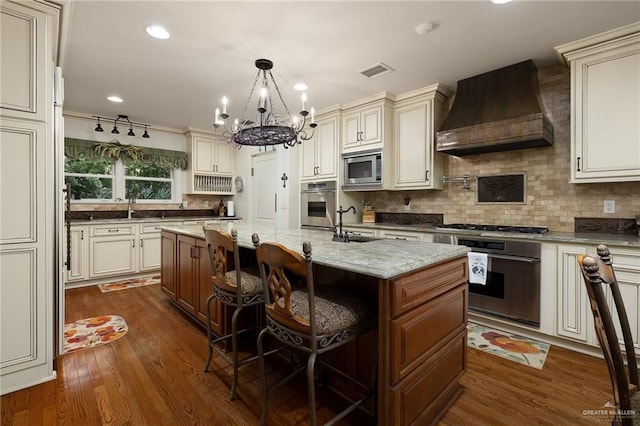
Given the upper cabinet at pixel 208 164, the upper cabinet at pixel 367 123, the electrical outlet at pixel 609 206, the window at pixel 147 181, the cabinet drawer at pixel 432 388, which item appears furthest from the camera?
the upper cabinet at pixel 208 164

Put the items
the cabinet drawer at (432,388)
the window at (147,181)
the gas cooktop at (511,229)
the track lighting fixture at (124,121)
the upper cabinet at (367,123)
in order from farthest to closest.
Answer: the window at (147,181)
the track lighting fixture at (124,121)
the upper cabinet at (367,123)
the gas cooktop at (511,229)
the cabinet drawer at (432,388)

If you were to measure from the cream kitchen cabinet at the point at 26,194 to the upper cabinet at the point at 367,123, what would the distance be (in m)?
3.03

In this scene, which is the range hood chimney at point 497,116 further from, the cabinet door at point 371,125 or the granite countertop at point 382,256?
the granite countertop at point 382,256

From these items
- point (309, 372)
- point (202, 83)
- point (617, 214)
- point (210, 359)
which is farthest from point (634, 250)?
point (202, 83)

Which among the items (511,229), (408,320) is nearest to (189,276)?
(408,320)

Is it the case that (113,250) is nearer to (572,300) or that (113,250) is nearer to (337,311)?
(337,311)

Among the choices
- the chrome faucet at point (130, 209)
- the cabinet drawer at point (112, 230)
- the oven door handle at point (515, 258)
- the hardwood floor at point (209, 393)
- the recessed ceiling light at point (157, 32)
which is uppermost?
the recessed ceiling light at point (157, 32)

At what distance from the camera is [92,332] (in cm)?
273

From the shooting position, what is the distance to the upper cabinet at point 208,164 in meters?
5.57

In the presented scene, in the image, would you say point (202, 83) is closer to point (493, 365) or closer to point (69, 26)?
point (69, 26)

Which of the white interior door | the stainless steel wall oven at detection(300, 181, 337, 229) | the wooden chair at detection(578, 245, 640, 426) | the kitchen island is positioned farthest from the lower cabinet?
the wooden chair at detection(578, 245, 640, 426)

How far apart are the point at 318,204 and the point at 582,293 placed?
121 inches

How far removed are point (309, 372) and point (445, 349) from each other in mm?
879

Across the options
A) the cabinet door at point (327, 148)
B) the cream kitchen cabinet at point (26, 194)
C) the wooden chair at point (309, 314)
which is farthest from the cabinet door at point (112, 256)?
the wooden chair at point (309, 314)
